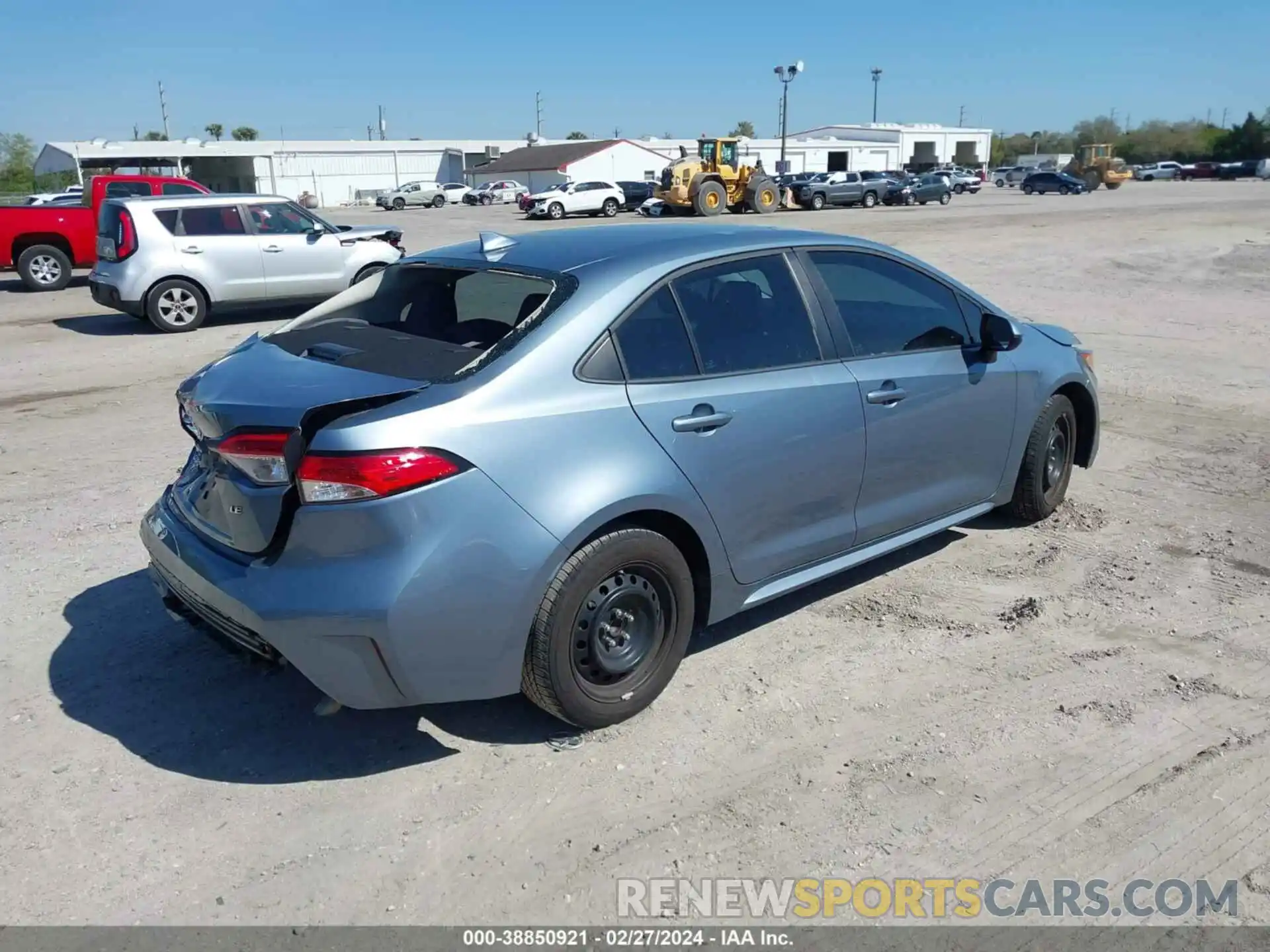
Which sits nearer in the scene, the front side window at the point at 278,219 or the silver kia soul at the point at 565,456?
the silver kia soul at the point at 565,456

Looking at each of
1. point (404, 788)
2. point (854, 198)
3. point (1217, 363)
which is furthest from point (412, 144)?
point (404, 788)

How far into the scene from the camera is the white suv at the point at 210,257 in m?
12.2

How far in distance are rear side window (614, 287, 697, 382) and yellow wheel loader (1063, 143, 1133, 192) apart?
217ft

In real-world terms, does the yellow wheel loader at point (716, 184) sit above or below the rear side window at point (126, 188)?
above

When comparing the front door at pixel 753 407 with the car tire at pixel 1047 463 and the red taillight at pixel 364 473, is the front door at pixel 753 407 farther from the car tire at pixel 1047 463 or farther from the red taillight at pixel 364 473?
the car tire at pixel 1047 463

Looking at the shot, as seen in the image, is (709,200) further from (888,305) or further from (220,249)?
(888,305)

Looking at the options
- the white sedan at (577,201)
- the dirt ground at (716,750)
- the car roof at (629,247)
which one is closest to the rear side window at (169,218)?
the dirt ground at (716,750)

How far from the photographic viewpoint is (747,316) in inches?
161

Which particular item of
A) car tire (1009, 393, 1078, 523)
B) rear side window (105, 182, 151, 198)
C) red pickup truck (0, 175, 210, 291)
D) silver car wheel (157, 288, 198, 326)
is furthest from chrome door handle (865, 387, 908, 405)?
rear side window (105, 182, 151, 198)

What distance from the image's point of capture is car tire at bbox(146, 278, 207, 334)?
12258 mm

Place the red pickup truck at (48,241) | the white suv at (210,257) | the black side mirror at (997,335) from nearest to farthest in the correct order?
the black side mirror at (997,335)
the white suv at (210,257)
the red pickup truck at (48,241)

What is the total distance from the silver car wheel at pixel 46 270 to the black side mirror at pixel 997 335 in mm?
16979

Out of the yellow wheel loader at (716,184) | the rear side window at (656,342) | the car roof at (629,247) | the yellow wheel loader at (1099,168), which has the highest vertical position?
the yellow wheel loader at (1099,168)

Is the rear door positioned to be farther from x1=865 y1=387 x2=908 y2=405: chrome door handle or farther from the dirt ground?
x1=865 y1=387 x2=908 y2=405: chrome door handle
